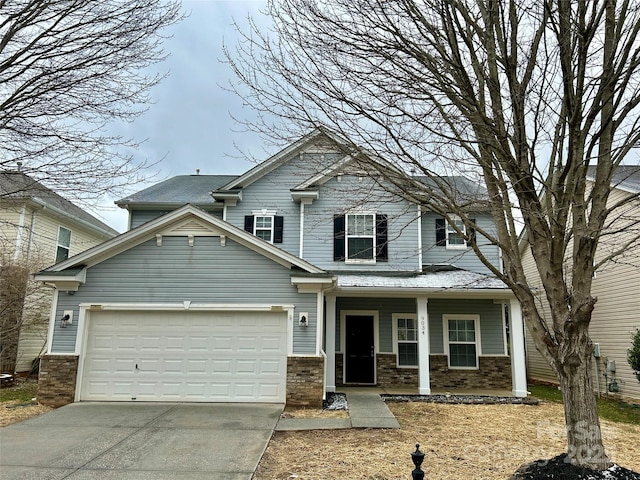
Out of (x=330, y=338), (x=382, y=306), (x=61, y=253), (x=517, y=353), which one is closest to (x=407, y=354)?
(x=382, y=306)

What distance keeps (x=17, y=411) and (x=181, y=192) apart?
876 centimetres

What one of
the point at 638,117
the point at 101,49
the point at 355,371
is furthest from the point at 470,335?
the point at 101,49

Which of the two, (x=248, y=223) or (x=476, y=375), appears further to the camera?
(x=248, y=223)

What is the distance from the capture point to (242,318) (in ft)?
34.5

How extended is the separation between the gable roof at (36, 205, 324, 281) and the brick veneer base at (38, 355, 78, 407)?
1857mm

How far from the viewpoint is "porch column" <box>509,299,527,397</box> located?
1181cm

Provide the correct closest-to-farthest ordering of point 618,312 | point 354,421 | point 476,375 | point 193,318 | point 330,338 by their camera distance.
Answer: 1. point 354,421
2. point 193,318
3. point 330,338
4. point 618,312
5. point 476,375

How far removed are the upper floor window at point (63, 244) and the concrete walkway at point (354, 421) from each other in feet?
41.1

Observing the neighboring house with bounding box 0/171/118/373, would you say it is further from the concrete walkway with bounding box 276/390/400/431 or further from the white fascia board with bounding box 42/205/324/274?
the concrete walkway with bounding box 276/390/400/431

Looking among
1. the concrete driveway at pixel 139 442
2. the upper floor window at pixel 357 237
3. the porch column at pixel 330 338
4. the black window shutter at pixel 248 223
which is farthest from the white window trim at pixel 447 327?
the black window shutter at pixel 248 223

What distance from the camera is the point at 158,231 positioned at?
10.7m

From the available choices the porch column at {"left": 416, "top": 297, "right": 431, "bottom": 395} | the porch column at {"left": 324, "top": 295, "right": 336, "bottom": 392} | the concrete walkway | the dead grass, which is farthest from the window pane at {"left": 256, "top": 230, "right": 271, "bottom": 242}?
the dead grass

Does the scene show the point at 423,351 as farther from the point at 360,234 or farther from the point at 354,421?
the point at 354,421

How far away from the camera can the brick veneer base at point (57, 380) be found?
393 inches
